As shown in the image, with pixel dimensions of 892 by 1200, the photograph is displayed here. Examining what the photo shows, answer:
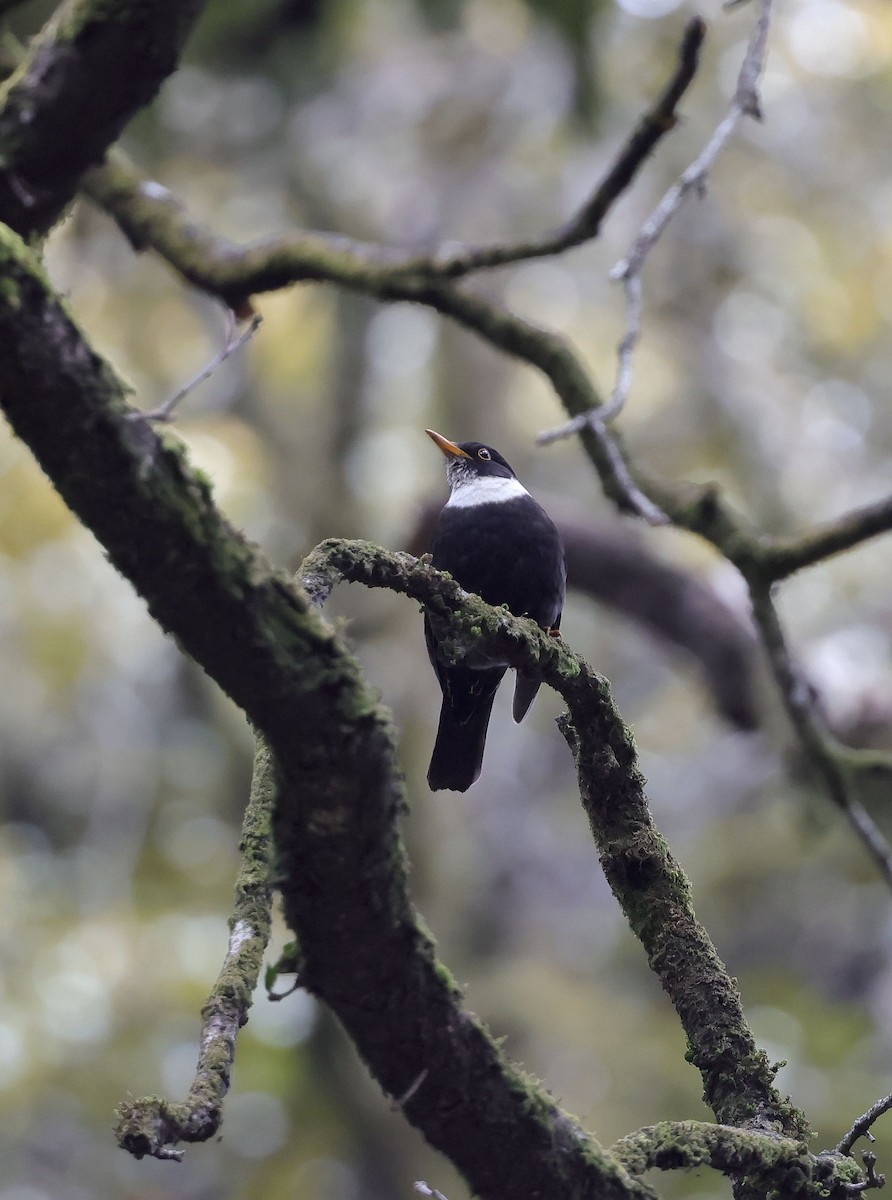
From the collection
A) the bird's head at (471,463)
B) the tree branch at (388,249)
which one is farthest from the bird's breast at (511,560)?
the tree branch at (388,249)

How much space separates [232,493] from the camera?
40.4ft

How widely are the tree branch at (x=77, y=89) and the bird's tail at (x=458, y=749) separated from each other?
213cm

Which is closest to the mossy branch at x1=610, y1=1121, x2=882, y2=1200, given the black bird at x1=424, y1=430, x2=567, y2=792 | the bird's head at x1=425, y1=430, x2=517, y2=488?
the black bird at x1=424, y1=430, x2=567, y2=792

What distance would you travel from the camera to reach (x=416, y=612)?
1011 cm

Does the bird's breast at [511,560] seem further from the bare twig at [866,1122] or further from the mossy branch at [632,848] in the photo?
the bare twig at [866,1122]

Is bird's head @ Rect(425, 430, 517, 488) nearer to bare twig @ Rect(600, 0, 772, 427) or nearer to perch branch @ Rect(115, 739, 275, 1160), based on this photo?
bare twig @ Rect(600, 0, 772, 427)

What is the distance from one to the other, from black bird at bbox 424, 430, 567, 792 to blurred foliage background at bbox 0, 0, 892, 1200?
264 centimetres

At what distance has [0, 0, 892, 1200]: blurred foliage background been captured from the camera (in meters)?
8.68

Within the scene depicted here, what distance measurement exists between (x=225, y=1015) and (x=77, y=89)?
3210mm

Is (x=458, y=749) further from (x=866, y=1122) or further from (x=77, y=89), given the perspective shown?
(x=77, y=89)

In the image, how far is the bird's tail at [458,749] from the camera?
3.96 meters

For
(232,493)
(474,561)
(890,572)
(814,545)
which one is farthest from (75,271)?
(890,572)

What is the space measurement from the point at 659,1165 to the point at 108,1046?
7.75 m

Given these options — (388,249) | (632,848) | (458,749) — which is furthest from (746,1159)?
(388,249)
